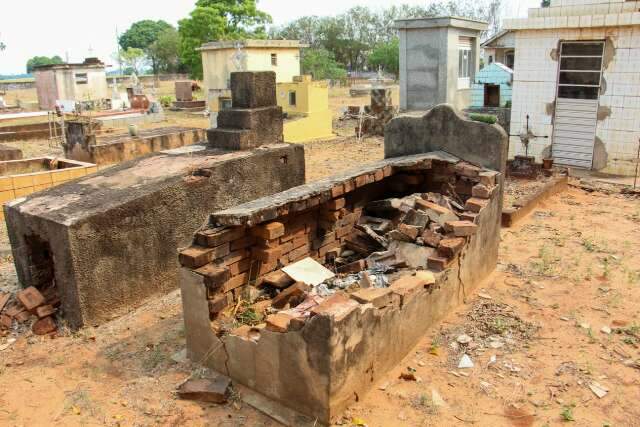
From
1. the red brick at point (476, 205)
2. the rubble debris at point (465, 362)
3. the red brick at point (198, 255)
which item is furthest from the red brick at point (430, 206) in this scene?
the red brick at point (198, 255)

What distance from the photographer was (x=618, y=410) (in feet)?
13.1

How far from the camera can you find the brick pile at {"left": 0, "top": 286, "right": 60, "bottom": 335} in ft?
18.4

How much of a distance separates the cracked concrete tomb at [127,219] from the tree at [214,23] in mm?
28172

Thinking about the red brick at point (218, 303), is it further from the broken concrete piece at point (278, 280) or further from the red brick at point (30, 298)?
the red brick at point (30, 298)

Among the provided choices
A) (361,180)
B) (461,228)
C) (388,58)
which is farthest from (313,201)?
(388,58)

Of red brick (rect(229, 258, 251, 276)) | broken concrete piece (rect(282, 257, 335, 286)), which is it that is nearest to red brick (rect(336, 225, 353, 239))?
broken concrete piece (rect(282, 257, 335, 286))

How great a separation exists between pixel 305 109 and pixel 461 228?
43.8ft

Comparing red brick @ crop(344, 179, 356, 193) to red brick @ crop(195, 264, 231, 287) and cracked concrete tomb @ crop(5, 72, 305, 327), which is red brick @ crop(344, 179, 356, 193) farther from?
cracked concrete tomb @ crop(5, 72, 305, 327)

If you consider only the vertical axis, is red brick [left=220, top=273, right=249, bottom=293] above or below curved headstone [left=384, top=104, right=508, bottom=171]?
below

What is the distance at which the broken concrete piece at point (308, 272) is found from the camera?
16.5 ft

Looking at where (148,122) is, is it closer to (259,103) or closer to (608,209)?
(259,103)

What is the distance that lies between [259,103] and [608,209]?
233 inches

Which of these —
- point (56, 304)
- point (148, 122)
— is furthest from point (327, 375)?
point (148, 122)

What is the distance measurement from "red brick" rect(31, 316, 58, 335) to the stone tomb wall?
176 cm
